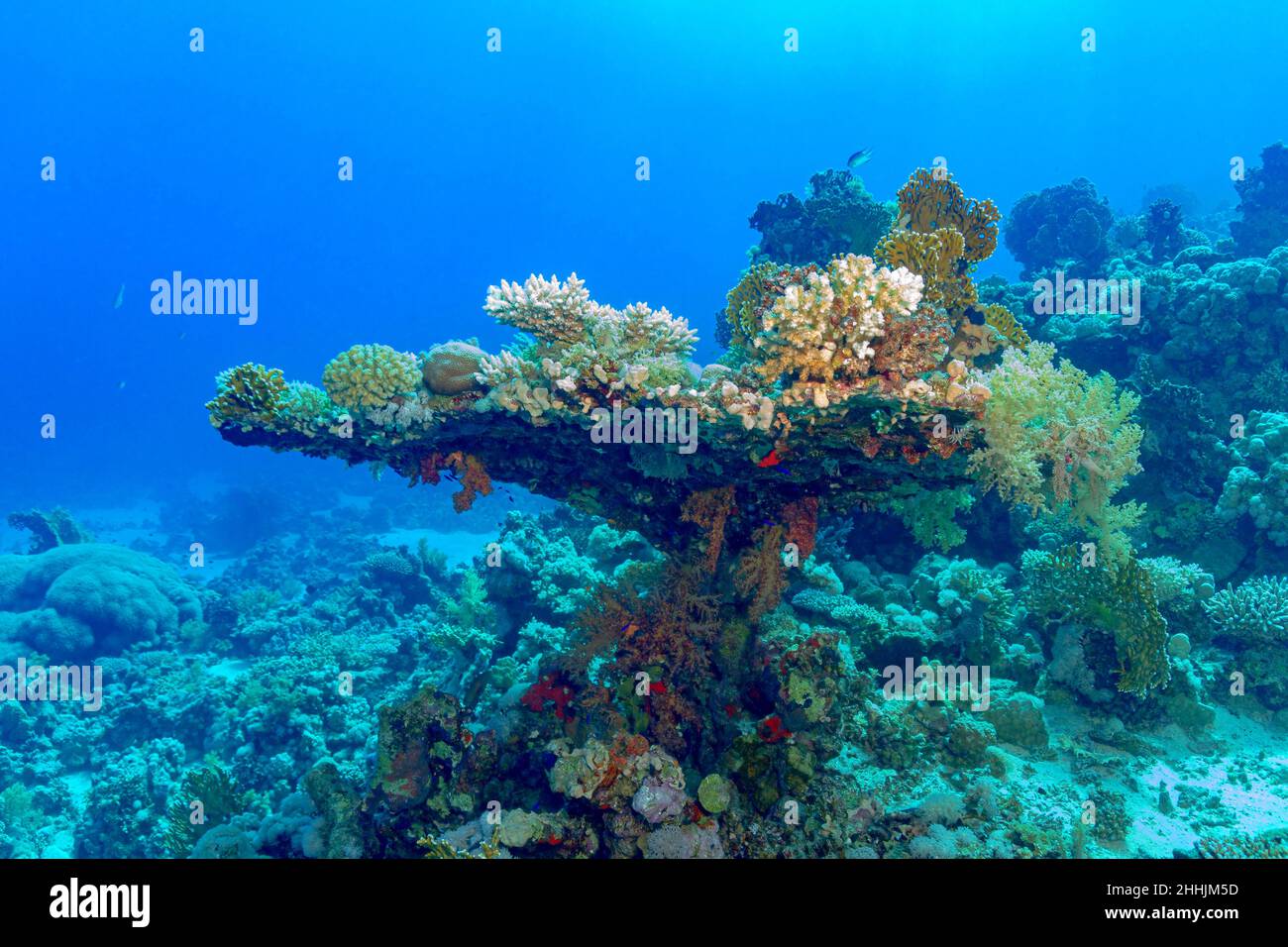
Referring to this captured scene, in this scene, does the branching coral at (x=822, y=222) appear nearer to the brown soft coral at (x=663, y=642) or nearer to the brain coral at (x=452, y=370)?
the brown soft coral at (x=663, y=642)

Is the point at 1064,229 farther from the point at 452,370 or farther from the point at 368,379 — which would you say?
the point at 368,379

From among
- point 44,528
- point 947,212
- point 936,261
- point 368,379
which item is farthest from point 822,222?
point 44,528

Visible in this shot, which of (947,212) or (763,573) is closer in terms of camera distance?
(763,573)

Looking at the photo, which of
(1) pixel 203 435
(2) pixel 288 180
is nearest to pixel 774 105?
(2) pixel 288 180

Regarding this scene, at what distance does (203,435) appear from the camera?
8075 centimetres

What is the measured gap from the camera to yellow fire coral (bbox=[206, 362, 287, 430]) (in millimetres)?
6473

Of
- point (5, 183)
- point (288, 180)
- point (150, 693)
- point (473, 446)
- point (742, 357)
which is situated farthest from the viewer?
point (288, 180)

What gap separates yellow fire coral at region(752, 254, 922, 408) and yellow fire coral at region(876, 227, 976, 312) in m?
1.79

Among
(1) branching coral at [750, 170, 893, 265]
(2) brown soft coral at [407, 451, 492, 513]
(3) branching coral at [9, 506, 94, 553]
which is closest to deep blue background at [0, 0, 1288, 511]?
(3) branching coral at [9, 506, 94, 553]

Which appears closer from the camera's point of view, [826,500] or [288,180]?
[826,500]

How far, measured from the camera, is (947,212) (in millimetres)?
7914

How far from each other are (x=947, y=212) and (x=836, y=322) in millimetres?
3971
